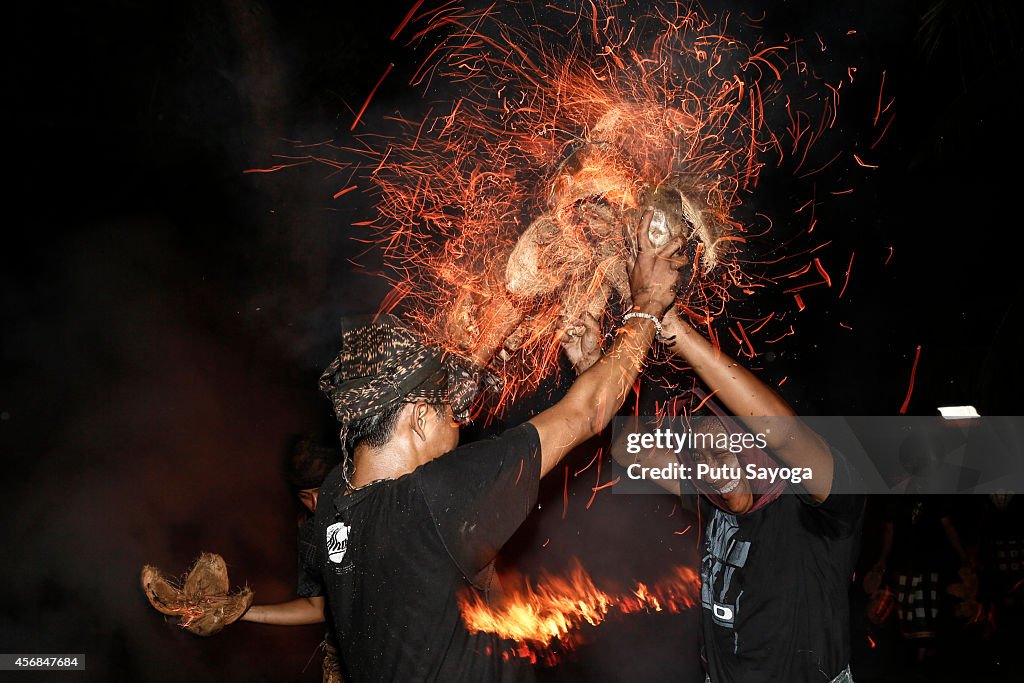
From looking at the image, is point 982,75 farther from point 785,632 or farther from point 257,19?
point 257,19

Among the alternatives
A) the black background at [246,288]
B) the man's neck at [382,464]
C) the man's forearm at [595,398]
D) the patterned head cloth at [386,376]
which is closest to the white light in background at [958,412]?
the black background at [246,288]

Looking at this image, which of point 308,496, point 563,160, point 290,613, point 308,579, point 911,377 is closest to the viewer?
point 308,579

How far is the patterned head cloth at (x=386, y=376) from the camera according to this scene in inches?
87.0

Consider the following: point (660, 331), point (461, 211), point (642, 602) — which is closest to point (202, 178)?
point (461, 211)

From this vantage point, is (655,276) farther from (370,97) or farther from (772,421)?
(370,97)

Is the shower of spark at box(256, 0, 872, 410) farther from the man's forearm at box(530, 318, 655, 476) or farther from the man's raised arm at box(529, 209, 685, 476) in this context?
the man's forearm at box(530, 318, 655, 476)

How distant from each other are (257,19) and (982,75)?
4919mm

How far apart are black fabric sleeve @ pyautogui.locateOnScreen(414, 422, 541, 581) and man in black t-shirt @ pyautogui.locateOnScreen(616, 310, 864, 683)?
92cm

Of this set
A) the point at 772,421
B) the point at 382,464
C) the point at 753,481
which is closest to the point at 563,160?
the point at 772,421

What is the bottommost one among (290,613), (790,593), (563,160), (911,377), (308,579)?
(790,593)

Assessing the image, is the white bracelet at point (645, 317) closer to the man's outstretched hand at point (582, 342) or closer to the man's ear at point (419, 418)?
the man's outstretched hand at point (582, 342)

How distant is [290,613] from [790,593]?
2.42m

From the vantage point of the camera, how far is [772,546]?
2705 mm

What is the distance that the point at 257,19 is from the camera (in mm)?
4668
